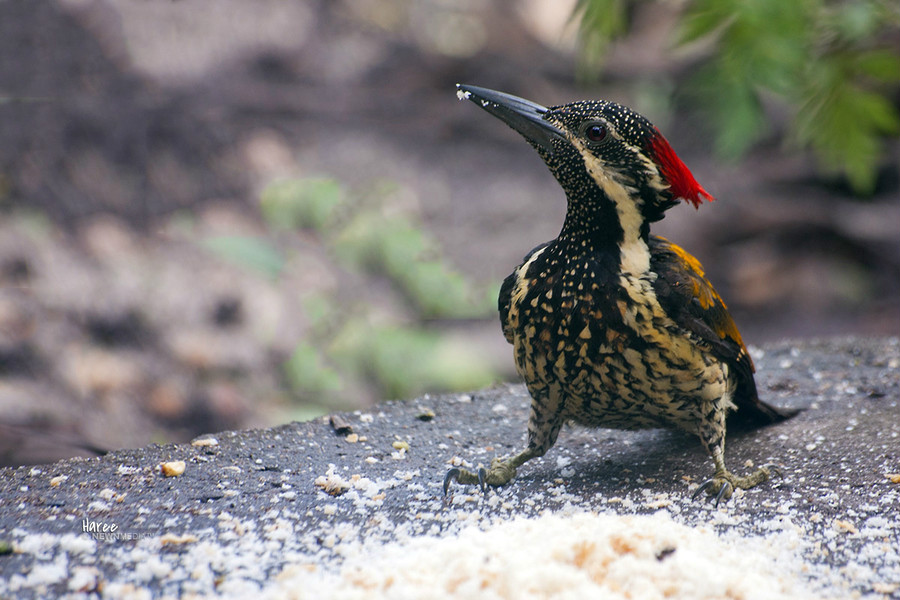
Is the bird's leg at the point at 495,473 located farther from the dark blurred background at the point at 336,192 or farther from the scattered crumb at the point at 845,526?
the dark blurred background at the point at 336,192

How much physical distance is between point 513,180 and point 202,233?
3078 millimetres

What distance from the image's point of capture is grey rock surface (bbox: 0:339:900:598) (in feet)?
6.91

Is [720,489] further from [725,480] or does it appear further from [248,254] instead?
[248,254]

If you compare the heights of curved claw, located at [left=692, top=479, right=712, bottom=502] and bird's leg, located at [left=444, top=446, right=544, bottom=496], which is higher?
bird's leg, located at [left=444, top=446, right=544, bottom=496]

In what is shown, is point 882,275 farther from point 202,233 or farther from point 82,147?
point 82,147

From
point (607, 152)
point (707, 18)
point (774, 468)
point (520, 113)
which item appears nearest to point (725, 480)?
point (774, 468)

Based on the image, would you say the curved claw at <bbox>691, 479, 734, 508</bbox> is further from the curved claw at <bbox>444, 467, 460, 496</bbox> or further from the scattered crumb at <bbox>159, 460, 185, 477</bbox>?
the scattered crumb at <bbox>159, 460, 185, 477</bbox>

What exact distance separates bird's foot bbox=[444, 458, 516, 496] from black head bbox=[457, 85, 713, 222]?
962mm

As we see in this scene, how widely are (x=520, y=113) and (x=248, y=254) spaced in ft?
9.83

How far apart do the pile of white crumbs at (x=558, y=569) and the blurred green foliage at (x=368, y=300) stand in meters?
2.42

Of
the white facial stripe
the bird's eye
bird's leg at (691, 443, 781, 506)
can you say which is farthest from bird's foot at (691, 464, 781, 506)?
the bird's eye

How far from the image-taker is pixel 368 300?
5.46 m

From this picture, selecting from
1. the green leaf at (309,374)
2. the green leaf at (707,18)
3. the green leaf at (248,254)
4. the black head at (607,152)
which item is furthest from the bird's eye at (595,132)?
the green leaf at (248,254)

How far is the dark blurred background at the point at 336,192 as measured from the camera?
444cm
